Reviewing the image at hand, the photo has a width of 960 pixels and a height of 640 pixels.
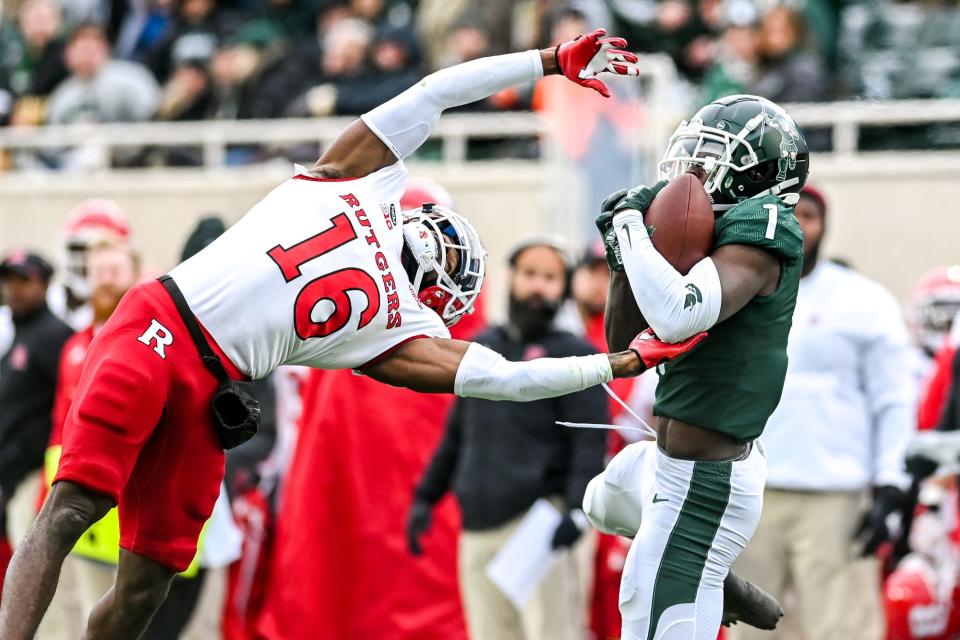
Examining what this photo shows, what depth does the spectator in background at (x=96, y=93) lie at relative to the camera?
39.2 ft

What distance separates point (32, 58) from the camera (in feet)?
41.3

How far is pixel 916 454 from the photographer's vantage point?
6648 mm

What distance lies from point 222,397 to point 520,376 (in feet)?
2.56

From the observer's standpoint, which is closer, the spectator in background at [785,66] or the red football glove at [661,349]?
the red football glove at [661,349]

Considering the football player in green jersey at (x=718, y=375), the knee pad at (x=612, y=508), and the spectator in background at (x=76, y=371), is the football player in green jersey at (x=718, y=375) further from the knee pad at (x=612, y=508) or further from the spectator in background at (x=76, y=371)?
the spectator in background at (x=76, y=371)

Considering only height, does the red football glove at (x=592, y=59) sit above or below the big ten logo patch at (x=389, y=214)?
above

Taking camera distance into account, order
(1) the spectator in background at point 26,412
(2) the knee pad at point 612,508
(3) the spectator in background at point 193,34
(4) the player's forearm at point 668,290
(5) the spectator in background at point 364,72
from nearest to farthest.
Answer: (4) the player's forearm at point 668,290
(2) the knee pad at point 612,508
(1) the spectator in background at point 26,412
(5) the spectator in background at point 364,72
(3) the spectator in background at point 193,34

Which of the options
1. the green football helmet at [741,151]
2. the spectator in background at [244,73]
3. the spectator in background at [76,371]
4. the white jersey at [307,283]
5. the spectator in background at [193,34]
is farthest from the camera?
the spectator in background at [193,34]

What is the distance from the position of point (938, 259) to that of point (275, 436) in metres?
3.63

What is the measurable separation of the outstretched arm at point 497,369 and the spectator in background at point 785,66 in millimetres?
4855

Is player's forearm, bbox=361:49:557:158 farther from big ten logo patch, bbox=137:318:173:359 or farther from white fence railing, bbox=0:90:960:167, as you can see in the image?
white fence railing, bbox=0:90:960:167

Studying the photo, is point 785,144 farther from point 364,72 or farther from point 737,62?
point 364,72

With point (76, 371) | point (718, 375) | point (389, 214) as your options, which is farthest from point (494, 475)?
point (718, 375)

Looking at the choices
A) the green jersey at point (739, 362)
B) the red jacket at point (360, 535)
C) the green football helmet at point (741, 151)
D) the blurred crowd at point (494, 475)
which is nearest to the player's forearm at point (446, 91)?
the green football helmet at point (741, 151)
